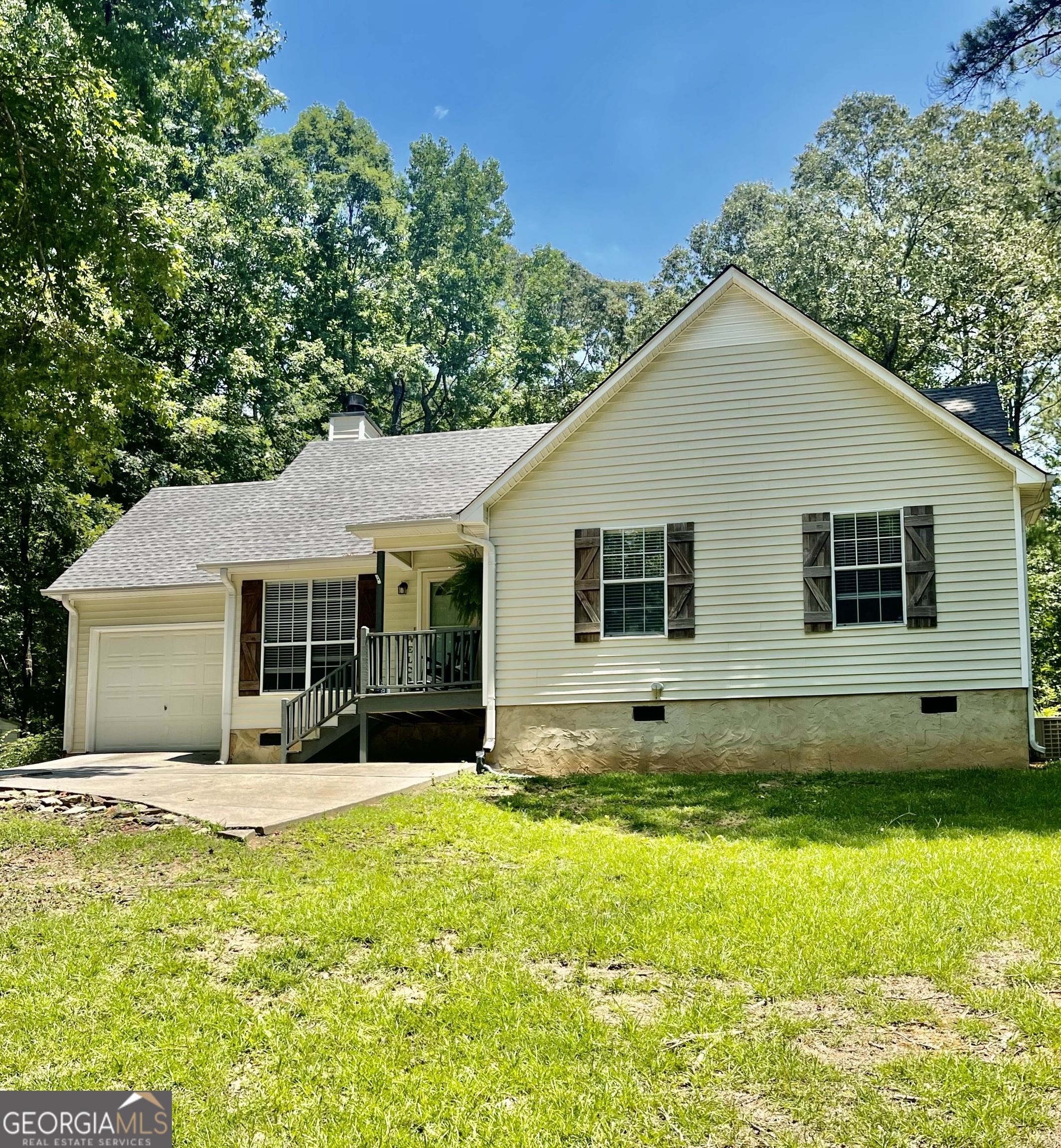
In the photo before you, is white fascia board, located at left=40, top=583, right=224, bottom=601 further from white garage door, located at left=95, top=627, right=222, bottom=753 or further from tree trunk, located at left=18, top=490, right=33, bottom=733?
tree trunk, located at left=18, top=490, right=33, bottom=733

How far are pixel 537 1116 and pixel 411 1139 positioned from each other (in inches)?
20.7

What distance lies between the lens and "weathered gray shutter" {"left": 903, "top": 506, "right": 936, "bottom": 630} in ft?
41.4

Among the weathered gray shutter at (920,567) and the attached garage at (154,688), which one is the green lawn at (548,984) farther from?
the attached garage at (154,688)

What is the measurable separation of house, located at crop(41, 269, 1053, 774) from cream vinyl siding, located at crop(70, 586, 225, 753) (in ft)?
10.5

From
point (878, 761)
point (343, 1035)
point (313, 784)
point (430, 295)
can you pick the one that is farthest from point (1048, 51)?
point (430, 295)

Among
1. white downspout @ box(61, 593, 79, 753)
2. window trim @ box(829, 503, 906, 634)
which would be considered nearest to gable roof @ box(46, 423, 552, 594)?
white downspout @ box(61, 593, 79, 753)

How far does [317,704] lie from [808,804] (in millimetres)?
7864

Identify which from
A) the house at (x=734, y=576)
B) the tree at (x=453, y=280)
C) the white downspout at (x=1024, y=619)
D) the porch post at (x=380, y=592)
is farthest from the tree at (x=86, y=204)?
the tree at (x=453, y=280)

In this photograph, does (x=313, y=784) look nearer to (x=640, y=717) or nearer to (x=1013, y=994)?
(x=640, y=717)

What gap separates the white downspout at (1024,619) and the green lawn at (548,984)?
3.73 meters

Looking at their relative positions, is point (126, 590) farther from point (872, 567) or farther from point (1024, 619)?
point (1024, 619)

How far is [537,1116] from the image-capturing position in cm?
439

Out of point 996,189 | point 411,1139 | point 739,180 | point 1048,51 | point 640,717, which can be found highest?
point 739,180

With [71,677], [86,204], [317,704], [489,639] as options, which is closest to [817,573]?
[489,639]
